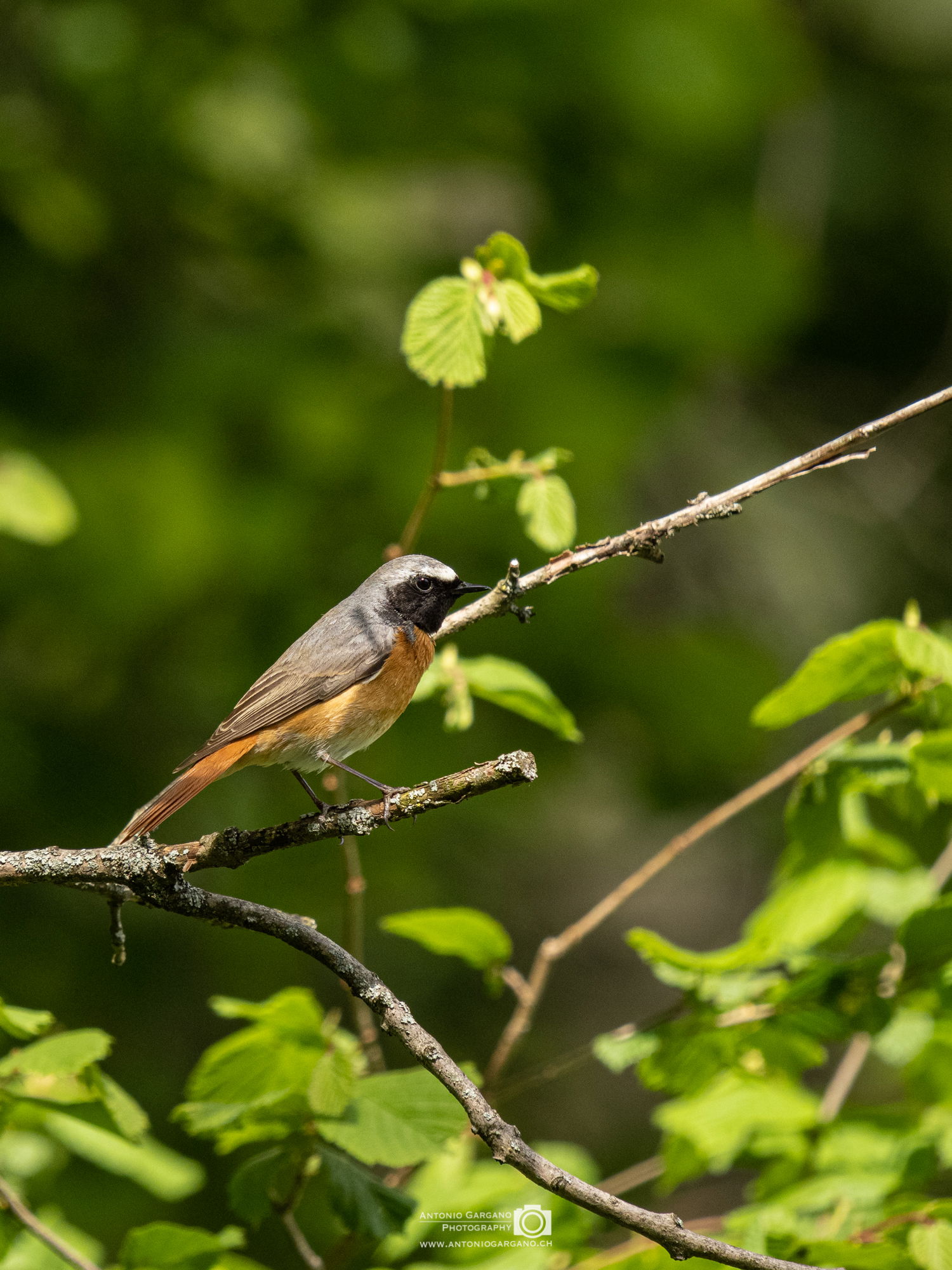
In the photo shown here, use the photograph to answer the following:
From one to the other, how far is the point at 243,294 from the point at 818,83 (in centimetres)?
451

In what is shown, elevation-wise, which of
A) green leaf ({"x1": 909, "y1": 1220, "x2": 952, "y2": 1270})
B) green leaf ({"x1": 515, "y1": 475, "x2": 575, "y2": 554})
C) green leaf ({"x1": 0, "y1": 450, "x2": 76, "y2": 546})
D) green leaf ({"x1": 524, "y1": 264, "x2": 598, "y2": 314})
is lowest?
green leaf ({"x1": 909, "y1": 1220, "x2": 952, "y2": 1270})

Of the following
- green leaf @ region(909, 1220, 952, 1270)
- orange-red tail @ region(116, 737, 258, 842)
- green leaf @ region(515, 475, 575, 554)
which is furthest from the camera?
orange-red tail @ region(116, 737, 258, 842)

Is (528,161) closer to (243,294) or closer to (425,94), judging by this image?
(425,94)

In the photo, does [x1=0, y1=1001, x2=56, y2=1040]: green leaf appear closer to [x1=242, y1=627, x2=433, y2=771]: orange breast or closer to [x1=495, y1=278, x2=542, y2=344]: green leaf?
[x1=242, y1=627, x2=433, y2=771]: orange breast

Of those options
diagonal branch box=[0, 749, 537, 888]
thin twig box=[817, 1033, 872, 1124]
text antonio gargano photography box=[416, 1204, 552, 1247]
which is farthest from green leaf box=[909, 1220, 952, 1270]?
diagonal branch box=[0, 749, 537, 888]

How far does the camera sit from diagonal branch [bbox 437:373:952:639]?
2564 mm

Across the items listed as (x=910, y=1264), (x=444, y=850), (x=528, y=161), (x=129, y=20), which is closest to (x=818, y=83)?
(x=528, y=161)

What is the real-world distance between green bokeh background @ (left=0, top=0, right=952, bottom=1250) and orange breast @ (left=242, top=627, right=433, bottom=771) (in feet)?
7.16

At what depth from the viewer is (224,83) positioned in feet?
20.4

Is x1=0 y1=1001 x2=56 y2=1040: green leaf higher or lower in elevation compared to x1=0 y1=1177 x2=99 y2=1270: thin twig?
higher

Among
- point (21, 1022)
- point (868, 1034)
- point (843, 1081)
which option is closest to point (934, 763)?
point (868, 1034)

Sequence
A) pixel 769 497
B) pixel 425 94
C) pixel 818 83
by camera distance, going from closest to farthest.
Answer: pixel 425 94
pixel 818 83
pixel 769 497

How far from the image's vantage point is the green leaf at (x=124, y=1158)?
318 centimetres

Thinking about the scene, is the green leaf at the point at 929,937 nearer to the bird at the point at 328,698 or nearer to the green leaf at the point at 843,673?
the green leaf at the point at 843,673
